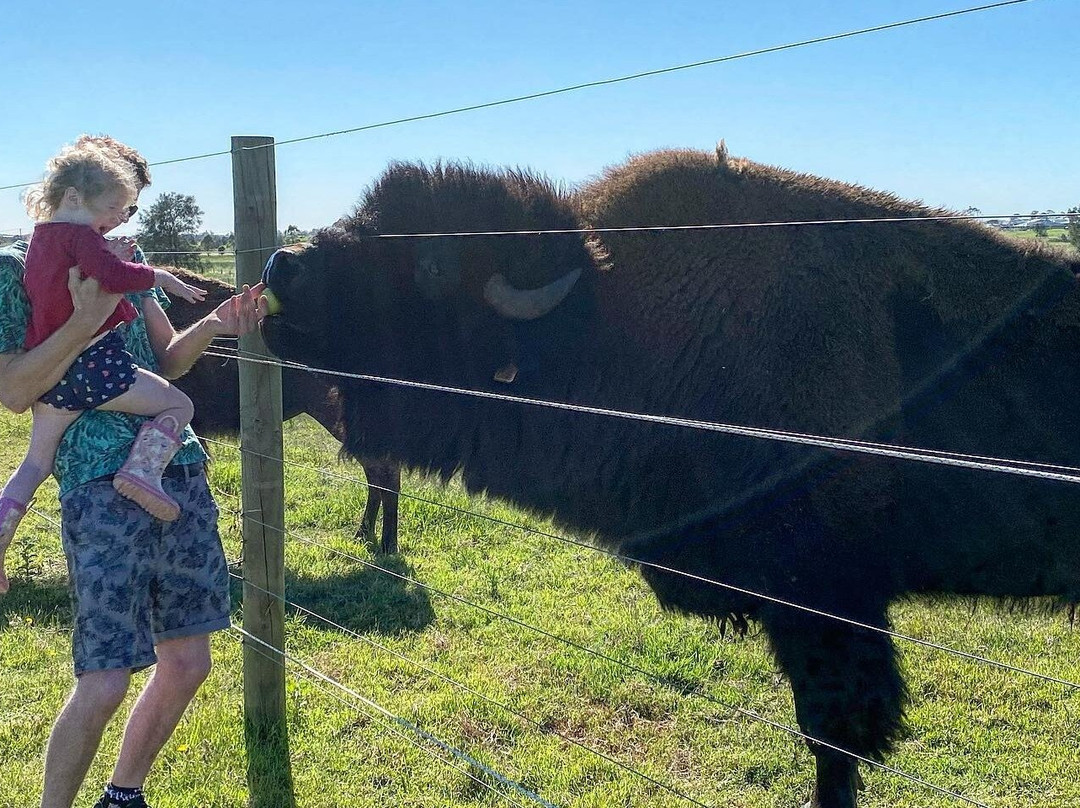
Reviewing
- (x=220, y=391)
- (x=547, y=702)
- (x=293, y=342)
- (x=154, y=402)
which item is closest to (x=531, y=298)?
(x=293, y=342)

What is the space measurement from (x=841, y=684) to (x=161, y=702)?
8.49ft

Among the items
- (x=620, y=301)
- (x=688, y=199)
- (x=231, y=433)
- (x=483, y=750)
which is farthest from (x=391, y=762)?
(x=231, y=433)

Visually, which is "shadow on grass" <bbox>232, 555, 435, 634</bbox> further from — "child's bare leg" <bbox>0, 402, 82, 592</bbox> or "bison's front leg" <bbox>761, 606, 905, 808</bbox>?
"child's bare leg" <bbox>0, 402, 82, 592</bbox>

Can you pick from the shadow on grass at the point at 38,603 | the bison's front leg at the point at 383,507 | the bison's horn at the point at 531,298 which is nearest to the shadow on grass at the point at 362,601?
the bison's front leg at the point at 383,507

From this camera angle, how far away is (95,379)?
105 inches

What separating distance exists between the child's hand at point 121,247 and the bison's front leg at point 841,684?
2.70 metres

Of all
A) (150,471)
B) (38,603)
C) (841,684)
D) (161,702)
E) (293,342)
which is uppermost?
(293,342)

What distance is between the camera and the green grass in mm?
3849

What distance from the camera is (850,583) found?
346 centimetres

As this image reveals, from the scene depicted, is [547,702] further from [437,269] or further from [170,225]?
[170,225]

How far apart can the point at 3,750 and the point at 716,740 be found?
3.36 metres

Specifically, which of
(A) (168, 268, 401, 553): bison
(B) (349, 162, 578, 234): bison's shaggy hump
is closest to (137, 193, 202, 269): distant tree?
(A) (168, 268, 401, 553): bison

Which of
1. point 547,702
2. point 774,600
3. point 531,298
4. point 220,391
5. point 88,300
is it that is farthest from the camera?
point 220,391

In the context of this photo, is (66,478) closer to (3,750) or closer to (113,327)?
(113,327)
